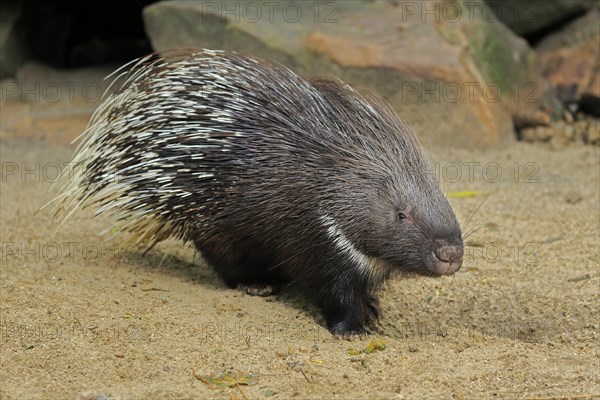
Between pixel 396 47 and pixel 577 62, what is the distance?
1.96 m

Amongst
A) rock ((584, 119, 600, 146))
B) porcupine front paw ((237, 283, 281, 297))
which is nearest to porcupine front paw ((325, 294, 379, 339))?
porcupine front paw ((237, 283, 281, 297))

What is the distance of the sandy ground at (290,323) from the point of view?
3.38 metres

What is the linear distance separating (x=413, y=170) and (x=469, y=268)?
2.96 feet

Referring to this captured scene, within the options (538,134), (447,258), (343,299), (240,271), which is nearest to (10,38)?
(240,271)

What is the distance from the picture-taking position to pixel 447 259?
379 centimetres

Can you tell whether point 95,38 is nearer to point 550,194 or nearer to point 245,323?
point 550,194

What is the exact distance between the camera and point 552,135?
25.2 ft

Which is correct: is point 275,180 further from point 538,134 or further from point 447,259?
point 538,134

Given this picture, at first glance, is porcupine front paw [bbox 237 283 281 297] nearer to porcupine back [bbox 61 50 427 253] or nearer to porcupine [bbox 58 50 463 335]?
porcupine [bbox 58 50 463 335]

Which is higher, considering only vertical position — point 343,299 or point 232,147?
point 232,147

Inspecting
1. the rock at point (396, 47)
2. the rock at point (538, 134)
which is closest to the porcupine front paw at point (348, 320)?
the rock at point (396, 47)

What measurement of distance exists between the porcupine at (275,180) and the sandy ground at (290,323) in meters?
0.29

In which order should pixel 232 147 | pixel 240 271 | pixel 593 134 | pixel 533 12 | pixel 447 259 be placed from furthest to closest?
pixel 533 12, pixel 593 134, pixel 240 271, pixel 232 147, pixel 447 259

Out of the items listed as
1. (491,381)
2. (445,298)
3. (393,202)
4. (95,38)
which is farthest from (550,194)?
(95,38)
